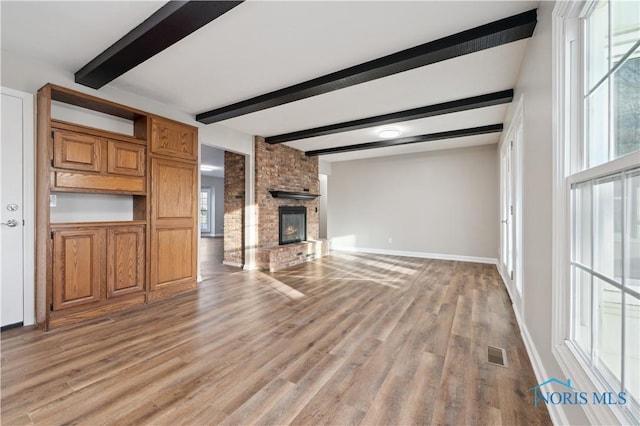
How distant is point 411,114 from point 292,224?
3.56 metres

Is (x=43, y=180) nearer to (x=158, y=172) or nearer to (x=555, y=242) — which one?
(x=158, y=172)

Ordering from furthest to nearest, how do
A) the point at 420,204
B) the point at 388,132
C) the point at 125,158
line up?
the point at 420,204 → the point at 388,132 → the point at 125,158

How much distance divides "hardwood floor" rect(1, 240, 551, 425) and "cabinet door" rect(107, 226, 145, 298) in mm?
333

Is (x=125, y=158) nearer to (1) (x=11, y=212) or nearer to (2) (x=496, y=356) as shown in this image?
(1) (x=11, y=212)

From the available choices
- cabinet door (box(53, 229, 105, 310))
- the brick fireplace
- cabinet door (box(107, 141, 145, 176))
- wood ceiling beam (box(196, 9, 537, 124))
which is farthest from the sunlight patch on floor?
wood ceiling beam (box(196, 9, 537, 124))

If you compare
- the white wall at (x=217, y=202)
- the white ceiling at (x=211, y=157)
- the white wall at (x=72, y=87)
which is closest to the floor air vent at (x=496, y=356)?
the white wall at (x=72, y=87)

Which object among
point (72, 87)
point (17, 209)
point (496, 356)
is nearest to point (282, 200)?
point (72, 87)

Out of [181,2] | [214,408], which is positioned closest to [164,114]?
[181,2]

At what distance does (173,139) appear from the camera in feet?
12.0

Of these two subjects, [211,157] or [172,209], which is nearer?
[172,209]

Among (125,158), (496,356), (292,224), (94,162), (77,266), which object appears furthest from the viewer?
(292,224)

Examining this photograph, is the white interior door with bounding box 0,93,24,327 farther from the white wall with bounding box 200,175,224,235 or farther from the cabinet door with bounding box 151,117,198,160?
the white wall with bounding box 200,175,224,235

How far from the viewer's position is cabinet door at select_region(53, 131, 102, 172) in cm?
267

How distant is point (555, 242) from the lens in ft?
4.81
